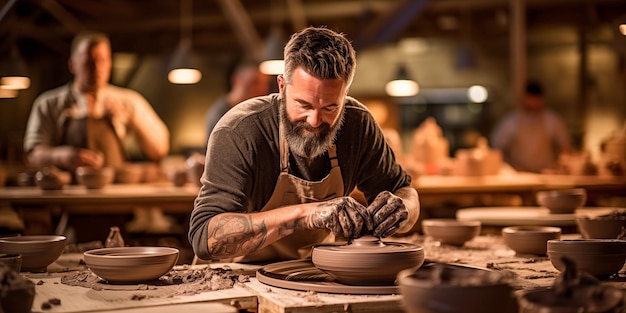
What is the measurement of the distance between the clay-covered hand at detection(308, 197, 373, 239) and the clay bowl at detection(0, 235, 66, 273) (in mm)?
1078

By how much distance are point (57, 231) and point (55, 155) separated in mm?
723

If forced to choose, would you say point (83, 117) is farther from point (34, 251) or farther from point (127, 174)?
point (34, 251)

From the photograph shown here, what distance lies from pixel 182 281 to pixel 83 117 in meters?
4.39

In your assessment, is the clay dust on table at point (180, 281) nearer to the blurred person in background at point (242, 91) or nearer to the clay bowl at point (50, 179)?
the clay bowl at point (50, 179)

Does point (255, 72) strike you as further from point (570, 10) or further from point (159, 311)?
point (570, 10)

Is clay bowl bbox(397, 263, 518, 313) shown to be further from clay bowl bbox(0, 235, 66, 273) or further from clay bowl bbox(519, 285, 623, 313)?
clay bowl bbox(0, 235, 66, 273)

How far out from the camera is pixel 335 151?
3387 mm

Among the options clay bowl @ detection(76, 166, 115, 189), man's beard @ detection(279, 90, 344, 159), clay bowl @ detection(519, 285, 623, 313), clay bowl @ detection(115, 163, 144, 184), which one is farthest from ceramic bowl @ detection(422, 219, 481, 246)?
clay bowl @ detection(115, 163, 144, 184)

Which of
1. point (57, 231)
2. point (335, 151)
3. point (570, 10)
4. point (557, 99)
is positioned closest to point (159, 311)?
point (335, 151)

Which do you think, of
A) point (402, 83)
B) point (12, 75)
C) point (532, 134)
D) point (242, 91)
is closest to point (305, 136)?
point (12, 75)

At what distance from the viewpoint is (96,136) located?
697 centimetres

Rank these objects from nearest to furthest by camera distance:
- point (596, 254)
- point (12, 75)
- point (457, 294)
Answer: point (457, 294)
point (596, 254)
point (12, 75)

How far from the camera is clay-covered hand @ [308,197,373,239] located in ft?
8.96

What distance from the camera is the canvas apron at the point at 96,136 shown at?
6.80 m
